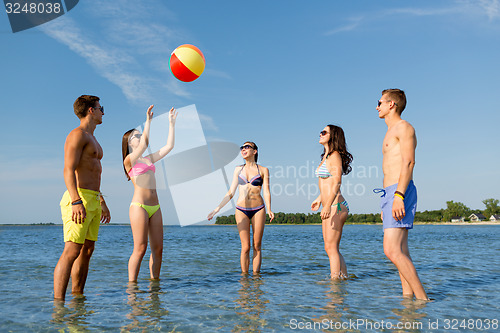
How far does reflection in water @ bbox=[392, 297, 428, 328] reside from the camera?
4.27m

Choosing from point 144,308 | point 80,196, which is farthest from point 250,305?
point 80,196

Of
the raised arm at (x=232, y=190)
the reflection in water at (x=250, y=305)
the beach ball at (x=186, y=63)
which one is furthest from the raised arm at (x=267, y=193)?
the beach ball at (x=186, y=63)

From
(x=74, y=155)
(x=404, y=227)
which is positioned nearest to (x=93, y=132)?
(x=74, y=155)

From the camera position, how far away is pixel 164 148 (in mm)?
6379

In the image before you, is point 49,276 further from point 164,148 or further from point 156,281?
point 164,148

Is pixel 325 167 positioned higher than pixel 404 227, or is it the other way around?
pixel 325 167

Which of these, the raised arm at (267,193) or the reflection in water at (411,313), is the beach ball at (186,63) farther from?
the reflection in water at (411,313)

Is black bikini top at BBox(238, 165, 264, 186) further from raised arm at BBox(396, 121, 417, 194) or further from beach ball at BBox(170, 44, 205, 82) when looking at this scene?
raised arm at BBox(396, 121, 417, 194)

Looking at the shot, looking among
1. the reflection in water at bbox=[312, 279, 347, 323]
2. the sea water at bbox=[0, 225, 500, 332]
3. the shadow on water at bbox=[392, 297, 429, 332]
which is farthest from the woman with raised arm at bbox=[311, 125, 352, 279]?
the shadow on water at bbox=[392, 297, 429, 332]

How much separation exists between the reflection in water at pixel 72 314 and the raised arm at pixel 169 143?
2.57 meters

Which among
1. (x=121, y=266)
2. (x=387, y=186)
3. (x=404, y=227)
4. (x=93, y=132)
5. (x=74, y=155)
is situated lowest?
(x=121, y=266)

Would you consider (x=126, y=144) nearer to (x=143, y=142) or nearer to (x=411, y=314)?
(x=143, y=142)

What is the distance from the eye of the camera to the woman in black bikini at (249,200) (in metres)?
7.70

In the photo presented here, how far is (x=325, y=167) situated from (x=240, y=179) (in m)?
1.94
